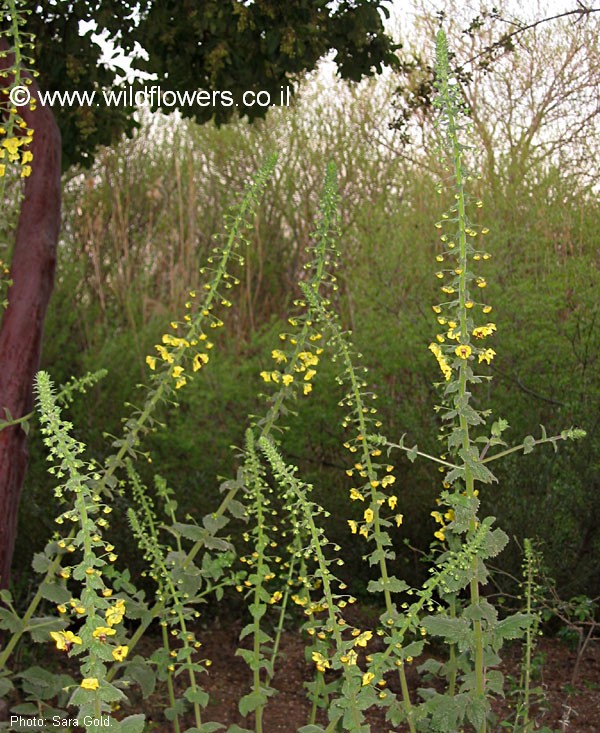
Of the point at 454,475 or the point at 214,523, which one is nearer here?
the point at 454,475

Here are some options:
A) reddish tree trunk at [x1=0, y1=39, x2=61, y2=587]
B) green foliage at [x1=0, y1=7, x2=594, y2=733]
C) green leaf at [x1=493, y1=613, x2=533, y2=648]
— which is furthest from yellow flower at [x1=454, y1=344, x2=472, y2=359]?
reddish tree trunk at [x1=0, y1=39, x2=61, y2=587]

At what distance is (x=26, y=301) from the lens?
3.77 metres

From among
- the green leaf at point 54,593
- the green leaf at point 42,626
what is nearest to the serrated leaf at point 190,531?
the green leaf at point 54,593

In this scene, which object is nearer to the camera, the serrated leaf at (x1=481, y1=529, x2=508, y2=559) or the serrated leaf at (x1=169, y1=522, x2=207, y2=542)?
the serrated leaf at (x1=481, y1=529, x2=508, y2=559)

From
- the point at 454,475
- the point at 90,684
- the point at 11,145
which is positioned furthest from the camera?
the point at 11,145

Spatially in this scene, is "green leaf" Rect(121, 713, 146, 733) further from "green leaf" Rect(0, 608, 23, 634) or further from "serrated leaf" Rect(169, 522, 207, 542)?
"green leaf" Rect(0, 608, 23, 634)

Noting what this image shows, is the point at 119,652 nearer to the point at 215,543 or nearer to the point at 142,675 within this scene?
the point at 215,543

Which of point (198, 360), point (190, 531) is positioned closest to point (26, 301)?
point (198, 360)

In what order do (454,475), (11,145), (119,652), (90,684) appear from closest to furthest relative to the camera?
1. (90,684)
2. (119,652)
3. (454,475)
4. (11,145)

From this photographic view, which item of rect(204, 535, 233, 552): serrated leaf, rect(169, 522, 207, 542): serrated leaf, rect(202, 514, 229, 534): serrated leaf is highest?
rect(202, 514, 229, 534): serrated leaf

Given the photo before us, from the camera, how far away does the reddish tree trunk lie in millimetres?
3625

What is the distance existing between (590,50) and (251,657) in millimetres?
6891

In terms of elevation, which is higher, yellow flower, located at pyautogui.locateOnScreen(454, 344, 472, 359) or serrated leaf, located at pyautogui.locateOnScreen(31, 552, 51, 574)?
yellow flower, located at pyautogui.locateOnScreen(454, 344, 472, 359)

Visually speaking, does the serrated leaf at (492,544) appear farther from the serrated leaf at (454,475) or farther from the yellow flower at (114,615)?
the yellow flower at (114,615)
